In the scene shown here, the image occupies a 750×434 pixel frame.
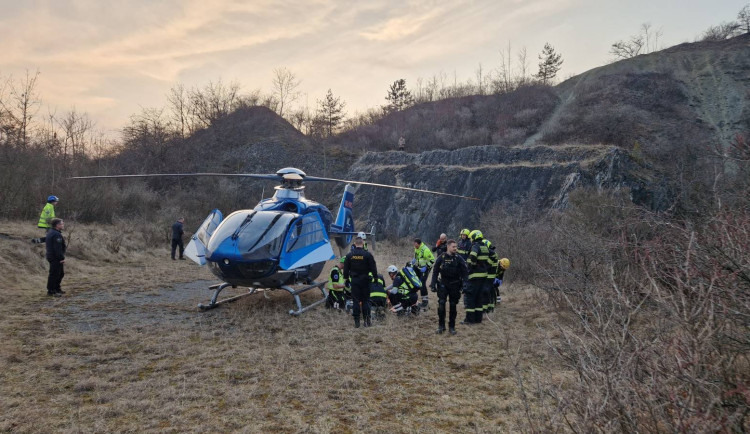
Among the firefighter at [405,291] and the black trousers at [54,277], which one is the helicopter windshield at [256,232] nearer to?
the firefighter at [405,291]

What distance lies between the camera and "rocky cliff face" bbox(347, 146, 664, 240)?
2231 centimetres

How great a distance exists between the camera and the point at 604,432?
238cm

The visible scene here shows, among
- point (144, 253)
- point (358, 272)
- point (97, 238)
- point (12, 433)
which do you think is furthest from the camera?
point (144, 253)

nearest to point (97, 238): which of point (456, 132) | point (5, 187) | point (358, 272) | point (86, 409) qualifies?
point (5, 187)

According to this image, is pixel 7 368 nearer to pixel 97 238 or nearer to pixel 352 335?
pixel 352 335

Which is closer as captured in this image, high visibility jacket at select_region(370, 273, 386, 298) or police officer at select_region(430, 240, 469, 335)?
police officer at select_region(430, 240, 469, 335)

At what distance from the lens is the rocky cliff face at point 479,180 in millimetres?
22312

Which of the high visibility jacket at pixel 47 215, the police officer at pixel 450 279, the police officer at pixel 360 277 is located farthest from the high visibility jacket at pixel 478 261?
the high visibility jacket at pixel 47 215

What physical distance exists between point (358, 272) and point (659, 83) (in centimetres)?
3969

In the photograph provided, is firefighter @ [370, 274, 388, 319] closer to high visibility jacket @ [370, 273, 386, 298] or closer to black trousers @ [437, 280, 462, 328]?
high visibility jacket @ [370, 273, 386, 298]

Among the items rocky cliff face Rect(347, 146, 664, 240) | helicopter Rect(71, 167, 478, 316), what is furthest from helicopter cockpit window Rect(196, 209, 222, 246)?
rocky cliff face Rect(347, 146, 664, 240)

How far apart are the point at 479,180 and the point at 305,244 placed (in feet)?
59.2

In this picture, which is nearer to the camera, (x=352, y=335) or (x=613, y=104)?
(x=352, y=335)

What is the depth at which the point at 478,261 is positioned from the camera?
29.4 feet
